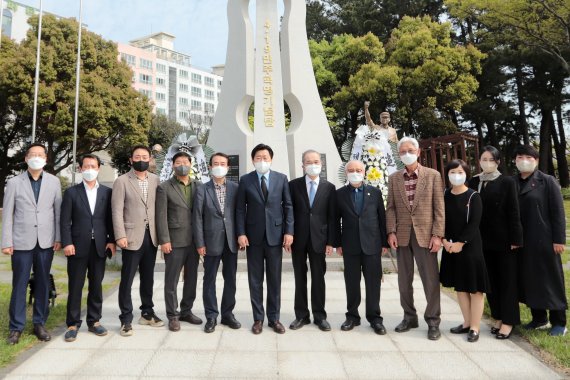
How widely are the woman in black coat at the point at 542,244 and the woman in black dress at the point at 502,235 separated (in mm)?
118

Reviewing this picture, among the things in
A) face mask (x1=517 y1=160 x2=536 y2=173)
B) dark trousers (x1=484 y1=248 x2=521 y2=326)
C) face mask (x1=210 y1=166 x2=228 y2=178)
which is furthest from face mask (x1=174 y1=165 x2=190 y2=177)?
face mask (x1=517 y1=160 x2=536 y2=173)

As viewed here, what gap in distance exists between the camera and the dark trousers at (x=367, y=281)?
144 inches

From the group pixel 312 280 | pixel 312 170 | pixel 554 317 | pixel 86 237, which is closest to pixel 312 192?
pixel 312 170

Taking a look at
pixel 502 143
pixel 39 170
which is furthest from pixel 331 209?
pixel 502 143

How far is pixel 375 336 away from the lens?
3516 millimetres

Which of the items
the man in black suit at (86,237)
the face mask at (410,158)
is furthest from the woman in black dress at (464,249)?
the man in black suit at (86,237)

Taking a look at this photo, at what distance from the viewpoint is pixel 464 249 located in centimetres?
338

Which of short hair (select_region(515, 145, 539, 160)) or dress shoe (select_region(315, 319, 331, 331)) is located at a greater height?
short hair (select_region(515, 145, 539, 160))

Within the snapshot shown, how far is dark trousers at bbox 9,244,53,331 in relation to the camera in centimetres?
334

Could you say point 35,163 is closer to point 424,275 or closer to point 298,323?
point 298,323

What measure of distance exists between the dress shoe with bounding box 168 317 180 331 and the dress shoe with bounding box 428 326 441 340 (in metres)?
2.14

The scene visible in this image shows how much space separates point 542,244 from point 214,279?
2.79 meters

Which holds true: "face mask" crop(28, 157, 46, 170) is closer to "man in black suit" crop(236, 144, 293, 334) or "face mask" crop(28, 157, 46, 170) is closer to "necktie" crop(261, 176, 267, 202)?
"man in black suit" crop(236, 144, 293, 334)

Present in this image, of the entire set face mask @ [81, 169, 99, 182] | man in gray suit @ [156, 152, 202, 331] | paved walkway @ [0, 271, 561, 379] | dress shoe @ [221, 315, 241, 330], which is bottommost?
paved walkway @ [0, 271, 561, 379]
